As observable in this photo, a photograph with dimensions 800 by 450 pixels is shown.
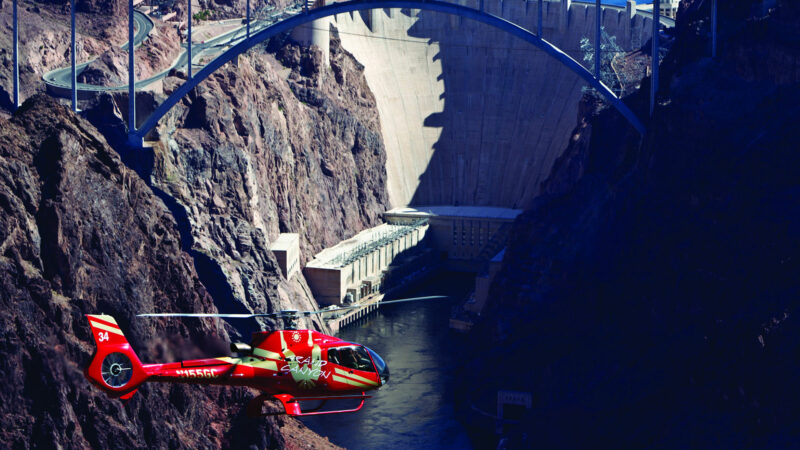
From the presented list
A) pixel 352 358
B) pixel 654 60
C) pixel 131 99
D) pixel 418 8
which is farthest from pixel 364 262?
pixel 352 358

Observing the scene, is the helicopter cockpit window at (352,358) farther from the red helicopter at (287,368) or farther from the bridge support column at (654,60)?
the bridge support column at (654,60)

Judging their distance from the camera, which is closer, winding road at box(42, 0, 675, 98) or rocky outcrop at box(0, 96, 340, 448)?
rocky outcrop at box(0, 96, 340, 448)

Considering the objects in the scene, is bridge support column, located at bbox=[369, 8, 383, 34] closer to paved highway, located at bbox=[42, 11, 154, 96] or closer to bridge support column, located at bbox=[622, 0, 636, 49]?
bridge support column, located at bbox=[622, 0, 636, 49]

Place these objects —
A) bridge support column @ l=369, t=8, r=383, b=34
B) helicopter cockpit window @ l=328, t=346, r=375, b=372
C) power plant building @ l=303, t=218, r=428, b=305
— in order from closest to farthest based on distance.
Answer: helicopter cockpit window @ l=328, t=346, r=375, b=372 < power plant building @ l=303, t=218, r=428, b=305 < bridge support column @ l=369, t=8, r=383, b=34

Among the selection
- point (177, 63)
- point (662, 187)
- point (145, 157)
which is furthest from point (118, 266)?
point (177, 63)

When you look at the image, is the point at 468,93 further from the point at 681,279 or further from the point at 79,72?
the point at 681,279

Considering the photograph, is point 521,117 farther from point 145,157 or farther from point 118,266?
point 118,266

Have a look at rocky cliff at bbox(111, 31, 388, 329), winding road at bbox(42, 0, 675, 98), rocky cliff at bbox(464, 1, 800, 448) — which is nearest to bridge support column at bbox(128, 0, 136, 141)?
rocky cliff at bbox(111, 31, 388, 329)
